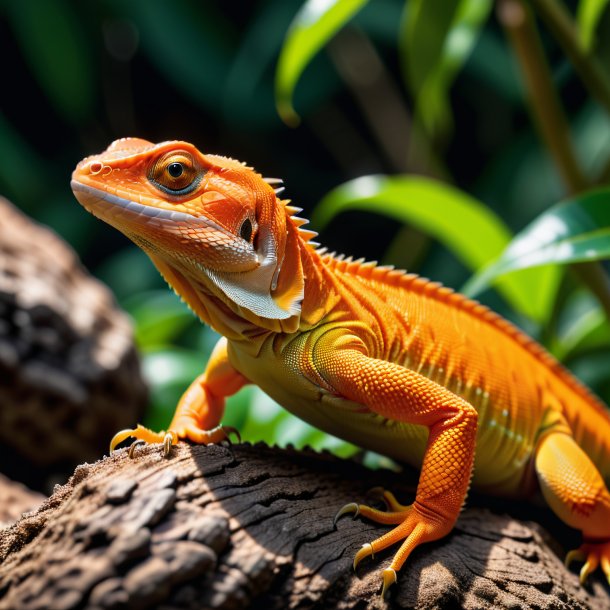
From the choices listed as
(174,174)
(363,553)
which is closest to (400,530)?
(363,553)

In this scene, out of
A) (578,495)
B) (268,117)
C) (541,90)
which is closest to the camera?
(578,495)

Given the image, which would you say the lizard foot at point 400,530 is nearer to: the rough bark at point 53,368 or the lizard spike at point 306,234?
the lizard spike at point 306,234

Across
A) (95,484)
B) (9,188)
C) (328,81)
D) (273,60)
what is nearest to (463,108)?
(328,81)

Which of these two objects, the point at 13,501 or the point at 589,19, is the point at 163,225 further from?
the point at 589,19

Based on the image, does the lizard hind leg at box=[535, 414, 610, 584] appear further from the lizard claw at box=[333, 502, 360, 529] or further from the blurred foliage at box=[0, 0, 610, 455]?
the blurred foliage at box=[0, 0, 610, 455]

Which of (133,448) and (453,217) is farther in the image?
(453,217)

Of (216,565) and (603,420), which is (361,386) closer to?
(216,565)
